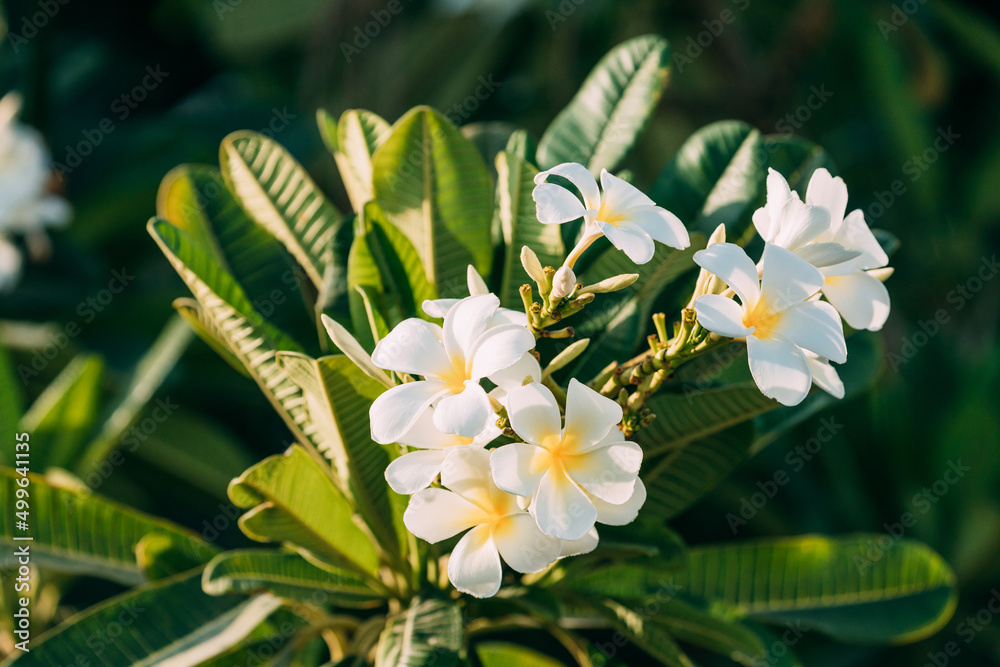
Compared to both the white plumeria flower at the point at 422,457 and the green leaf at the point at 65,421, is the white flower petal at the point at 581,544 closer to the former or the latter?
the white plumeria flower at the point at 422,457

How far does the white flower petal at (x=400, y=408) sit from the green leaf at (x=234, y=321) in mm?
217

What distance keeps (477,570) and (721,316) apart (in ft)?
0.79

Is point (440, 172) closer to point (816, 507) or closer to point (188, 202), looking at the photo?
point (188, 202)

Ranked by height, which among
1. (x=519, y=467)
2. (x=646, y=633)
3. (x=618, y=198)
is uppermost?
(x=618, y=198)

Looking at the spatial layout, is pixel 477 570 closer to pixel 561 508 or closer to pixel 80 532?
pixel 561 508

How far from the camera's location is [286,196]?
0.90 meters

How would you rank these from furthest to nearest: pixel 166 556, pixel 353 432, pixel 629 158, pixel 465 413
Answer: pixel 629 158 → pixel 166 556 → pixel 353 432 → pixel 465 413

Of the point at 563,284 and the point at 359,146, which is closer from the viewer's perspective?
the point at 563,284

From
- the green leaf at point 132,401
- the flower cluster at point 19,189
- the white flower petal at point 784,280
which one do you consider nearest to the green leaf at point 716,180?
the white flower petal at point 784,280

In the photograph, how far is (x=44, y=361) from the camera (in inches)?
78.6

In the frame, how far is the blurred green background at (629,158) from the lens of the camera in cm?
183

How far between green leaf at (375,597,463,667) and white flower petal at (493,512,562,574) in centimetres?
16

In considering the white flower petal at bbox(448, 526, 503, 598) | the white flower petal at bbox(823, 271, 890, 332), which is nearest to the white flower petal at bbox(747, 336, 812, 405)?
the white flower petal at bbox(823, 271, 890, 332)

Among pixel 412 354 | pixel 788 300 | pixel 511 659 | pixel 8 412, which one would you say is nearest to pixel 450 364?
pixel 412 354
